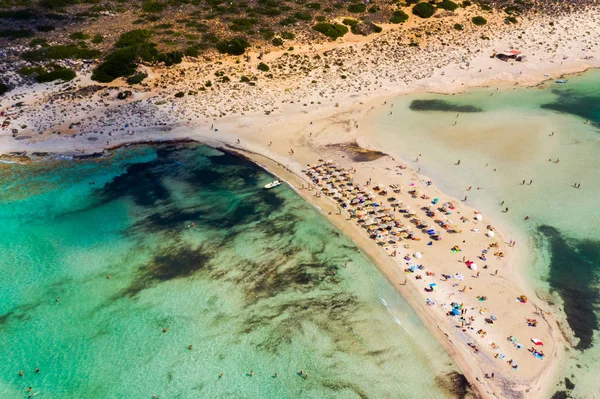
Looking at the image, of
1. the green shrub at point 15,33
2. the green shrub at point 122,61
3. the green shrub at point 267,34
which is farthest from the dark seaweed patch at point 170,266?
the green shrub at point 15,33

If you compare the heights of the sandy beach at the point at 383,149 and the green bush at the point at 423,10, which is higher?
the green bush at the point at 423,10

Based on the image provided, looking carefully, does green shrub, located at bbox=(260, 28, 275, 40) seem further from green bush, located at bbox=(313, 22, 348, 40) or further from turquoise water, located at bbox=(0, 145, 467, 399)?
turquoise water, located at bbox=(0, 145, 467, 399)

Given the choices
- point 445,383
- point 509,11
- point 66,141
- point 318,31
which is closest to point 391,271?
point 445,383

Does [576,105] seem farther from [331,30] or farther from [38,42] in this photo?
[38,42]

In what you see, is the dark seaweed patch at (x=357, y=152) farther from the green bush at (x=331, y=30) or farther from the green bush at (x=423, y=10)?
the green bush at (x=423, y=10)

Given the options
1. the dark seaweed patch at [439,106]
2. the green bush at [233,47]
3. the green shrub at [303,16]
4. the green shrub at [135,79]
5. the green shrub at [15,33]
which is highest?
the green shrub at [15,33]

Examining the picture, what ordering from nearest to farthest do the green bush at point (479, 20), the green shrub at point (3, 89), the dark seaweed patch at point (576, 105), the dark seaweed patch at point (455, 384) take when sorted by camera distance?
1. the dark seaweed patch at point (455, 384)
2. the green shrub at point (3, 89)
3. the dark seaweed patch at point (576, 105)
4. the green bush at point (479, 20)
